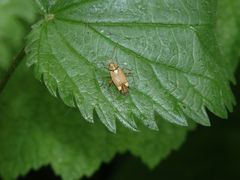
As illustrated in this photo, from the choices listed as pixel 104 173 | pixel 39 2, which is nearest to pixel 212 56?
pixel 39 2

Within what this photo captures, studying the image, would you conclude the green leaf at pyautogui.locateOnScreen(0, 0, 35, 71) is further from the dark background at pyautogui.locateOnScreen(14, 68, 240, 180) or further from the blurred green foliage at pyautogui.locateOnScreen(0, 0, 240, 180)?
the dark background at pyautogui.locateOnScreen(14, 68, 240, 180)

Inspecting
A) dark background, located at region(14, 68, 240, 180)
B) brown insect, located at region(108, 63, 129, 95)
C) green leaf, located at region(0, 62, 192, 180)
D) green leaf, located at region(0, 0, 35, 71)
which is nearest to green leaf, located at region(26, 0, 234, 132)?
brown insect, located at region(108, 63, 129, 95)

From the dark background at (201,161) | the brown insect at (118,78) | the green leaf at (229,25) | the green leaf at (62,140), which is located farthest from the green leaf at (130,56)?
the dark background at (201,161)

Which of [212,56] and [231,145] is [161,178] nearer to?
[231,145]

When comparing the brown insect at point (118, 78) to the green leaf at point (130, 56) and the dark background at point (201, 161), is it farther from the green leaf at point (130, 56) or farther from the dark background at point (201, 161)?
the dark background at point (201, 161)

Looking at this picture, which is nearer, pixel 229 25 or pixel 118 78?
pixel 118 78

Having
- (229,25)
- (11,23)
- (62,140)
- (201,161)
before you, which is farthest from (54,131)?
(201,161)

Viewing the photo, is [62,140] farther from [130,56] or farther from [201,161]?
[201,161]
